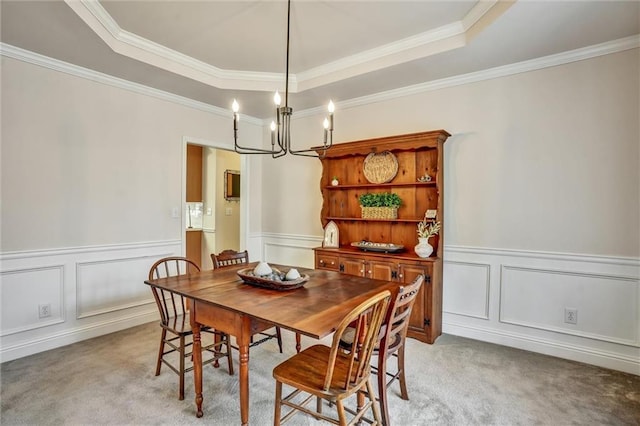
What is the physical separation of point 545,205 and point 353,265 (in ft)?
5.99

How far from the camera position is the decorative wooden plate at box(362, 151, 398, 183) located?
3.60 m

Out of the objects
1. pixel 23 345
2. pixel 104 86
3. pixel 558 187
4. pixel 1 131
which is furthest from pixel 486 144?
pixel 23 345

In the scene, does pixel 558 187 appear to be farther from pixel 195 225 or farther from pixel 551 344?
pixel 195 225

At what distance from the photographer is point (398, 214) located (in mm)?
3609

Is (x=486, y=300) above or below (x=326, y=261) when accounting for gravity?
below

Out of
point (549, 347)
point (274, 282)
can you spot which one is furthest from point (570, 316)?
point (274, 282)

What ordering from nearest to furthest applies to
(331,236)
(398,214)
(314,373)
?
(314,373) → (398,214) → (331,236)

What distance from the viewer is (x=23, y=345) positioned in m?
→ 2.80

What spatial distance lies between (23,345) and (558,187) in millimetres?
4717

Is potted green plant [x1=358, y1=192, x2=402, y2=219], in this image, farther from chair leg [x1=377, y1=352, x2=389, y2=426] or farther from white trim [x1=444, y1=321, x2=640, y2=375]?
chair leg [x1=377, y1=352, x2=389, y2=426]

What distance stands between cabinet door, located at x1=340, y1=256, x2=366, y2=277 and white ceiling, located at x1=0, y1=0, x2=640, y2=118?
6.03 feet

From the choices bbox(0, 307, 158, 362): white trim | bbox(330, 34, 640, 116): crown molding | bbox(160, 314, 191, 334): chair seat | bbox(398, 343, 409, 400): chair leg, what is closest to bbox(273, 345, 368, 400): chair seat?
bbox(398, 343, 409, 400): chair leg

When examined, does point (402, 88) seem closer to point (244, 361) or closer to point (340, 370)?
point (340, 370)

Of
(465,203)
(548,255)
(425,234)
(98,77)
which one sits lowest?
(548,255)
